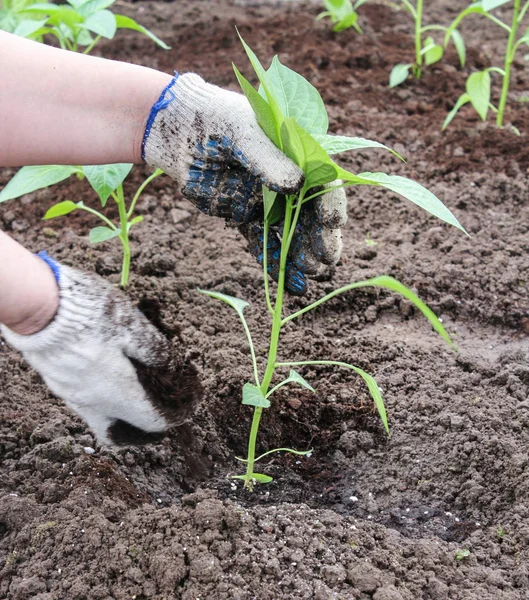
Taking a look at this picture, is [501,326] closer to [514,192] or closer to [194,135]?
[514,192]

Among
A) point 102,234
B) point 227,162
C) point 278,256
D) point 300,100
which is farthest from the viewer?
point 102,234

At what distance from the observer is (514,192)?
2.47m

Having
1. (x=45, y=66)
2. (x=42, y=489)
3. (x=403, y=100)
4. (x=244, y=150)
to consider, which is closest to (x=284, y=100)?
(x=244, y=150)

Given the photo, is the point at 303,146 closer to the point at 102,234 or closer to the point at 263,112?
the point at 263,112

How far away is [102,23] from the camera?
205 cm

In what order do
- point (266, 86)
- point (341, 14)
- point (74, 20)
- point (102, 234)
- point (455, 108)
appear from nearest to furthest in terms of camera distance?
point (266, 86), point (102, 234), point (74, 20), point (455, 108), point (341, 14)

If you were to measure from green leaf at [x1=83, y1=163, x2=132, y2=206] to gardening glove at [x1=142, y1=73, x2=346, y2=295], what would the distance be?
25cm

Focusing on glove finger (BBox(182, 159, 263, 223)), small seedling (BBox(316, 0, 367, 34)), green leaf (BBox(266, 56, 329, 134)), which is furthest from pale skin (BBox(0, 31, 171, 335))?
small seedling (BBox(316, 0, 367, 34))

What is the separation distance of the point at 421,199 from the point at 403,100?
6.66 feet

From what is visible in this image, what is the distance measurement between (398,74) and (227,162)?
1.79 meters

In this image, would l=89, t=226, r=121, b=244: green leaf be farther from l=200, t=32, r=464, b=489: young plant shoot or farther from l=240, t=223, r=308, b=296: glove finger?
l=200, t=32, r=464, b=489: young plant shoot

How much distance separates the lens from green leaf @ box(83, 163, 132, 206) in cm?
175

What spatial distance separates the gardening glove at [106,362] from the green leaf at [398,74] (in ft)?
6.60

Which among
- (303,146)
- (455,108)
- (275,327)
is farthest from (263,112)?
(455,108)
